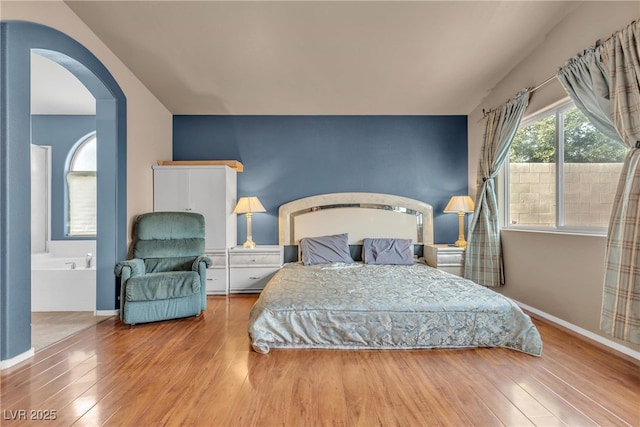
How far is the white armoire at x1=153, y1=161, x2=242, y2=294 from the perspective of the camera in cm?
409

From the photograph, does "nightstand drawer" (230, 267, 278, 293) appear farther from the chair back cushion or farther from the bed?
the bed

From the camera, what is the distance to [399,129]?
4.69 m

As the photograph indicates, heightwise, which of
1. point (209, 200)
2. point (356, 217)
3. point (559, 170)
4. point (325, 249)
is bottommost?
point (325, 249)

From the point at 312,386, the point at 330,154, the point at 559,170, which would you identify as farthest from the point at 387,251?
the point at 312,386

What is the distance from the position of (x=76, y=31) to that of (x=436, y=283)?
3.97m

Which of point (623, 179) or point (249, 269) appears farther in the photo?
point (249, 269)

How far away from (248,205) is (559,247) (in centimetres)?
360

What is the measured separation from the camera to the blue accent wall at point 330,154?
4.66 meters

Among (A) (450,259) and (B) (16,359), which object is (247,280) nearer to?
(B) (16,359)

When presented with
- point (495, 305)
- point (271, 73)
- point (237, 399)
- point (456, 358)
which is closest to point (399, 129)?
point (271, 73)

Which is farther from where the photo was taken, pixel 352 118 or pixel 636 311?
pixel 352 118

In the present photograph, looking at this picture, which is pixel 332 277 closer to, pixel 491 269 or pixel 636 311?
pixel 491 269

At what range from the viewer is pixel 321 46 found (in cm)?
292

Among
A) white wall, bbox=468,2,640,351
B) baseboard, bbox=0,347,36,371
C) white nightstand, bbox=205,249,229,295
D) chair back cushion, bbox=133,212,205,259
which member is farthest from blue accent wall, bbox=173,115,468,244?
baseboard, bbox=0,347,36,371
